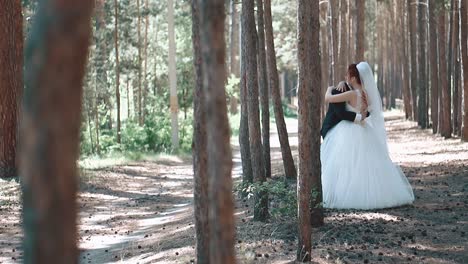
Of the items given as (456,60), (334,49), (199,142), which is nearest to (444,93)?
(456,60)

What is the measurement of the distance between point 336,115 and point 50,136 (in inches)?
392

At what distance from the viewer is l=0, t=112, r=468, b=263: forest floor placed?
9375 millimetres

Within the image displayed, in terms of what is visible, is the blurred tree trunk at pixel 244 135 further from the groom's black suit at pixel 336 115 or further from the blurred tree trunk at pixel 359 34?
the blurred tree trunk at pixel 359 34

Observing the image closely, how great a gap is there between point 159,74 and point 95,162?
19956 mm

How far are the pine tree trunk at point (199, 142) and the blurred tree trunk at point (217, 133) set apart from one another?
221cm

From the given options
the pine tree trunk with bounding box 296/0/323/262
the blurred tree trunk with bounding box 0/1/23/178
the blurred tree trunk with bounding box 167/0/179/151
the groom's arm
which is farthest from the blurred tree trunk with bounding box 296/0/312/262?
the blurred tree trunk with bounding box 167/0/179/151

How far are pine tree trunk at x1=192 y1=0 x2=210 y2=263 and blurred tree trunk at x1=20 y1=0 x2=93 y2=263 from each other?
349cm

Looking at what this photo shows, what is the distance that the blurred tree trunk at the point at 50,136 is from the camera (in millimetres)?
3195

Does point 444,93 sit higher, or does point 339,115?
point 444,93

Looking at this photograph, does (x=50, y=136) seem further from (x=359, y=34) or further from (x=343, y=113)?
(x=359, y=34)

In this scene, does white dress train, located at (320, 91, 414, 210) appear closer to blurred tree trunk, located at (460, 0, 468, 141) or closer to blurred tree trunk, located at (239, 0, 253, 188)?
blurred tree trunk, located at (239, 0, 253, 188)

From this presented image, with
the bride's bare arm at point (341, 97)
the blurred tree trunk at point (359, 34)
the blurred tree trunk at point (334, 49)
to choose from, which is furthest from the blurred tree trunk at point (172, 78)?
the bride's bare arm at point (341, 97)

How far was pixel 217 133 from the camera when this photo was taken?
14.7ft

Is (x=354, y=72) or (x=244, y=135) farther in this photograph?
(x=244, y=135)
